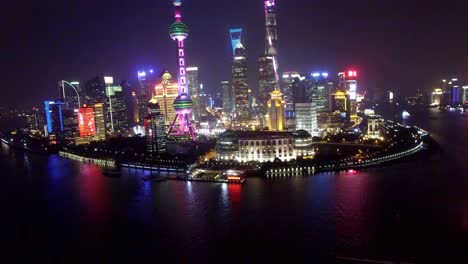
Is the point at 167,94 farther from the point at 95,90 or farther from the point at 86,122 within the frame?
the point at 86,122

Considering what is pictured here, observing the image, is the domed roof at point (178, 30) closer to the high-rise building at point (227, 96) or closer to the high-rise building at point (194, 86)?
the high-rise building at point (194, 86)

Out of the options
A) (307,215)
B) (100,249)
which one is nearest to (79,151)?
(100,249)

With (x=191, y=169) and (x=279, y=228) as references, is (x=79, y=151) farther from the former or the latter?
(x=279, y=228)

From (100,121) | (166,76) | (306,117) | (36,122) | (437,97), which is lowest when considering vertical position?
(306,117)

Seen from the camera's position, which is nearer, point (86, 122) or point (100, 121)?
point (86, 122)

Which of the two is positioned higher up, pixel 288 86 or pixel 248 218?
pixel 288 86

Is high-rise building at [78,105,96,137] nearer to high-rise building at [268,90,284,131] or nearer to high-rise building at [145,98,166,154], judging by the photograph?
high-rise building at [145,98,166,154]

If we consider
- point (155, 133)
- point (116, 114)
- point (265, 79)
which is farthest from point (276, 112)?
point (116, 114)
